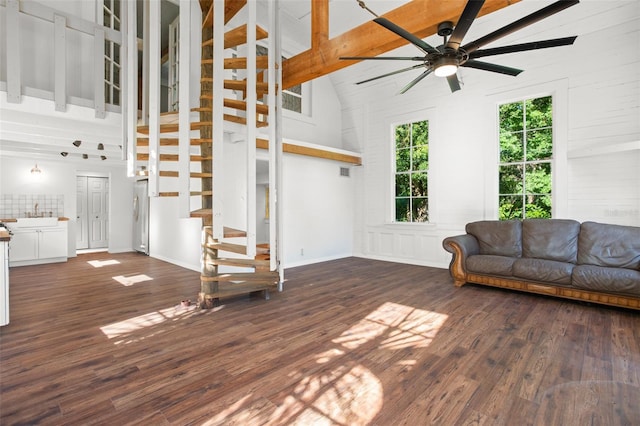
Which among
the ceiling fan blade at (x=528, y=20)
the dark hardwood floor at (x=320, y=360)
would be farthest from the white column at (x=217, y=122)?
the ceiling fan blade at (x=528, y=20)

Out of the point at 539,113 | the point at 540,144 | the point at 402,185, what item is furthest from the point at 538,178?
the point at 402,185

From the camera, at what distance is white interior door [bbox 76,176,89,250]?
847cm

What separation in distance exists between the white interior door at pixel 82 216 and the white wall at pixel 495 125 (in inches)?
285

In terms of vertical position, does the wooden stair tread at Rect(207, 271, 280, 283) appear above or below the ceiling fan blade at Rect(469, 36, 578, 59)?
below

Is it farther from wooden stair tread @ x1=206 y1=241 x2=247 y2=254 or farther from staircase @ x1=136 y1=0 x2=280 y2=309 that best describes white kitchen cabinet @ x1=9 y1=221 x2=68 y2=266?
wooden stair tread @ x1=206 y1=241 x2=247 y2=254

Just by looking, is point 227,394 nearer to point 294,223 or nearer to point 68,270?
point 294,223

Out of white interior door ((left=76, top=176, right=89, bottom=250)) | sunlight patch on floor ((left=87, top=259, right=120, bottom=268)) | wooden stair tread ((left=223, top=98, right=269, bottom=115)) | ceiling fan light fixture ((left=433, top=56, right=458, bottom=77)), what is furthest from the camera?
white interior door ((left=76, top=176, right=89, bottom=250))

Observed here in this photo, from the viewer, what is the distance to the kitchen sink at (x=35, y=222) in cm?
629

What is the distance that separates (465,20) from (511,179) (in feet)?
13.7

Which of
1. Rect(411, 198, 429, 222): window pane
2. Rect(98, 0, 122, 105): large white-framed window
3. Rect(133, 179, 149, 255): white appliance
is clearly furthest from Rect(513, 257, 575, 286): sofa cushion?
Rect(133, 179, 149, 255): white appliance

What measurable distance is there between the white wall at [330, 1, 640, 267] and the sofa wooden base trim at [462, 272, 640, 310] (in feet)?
4.91

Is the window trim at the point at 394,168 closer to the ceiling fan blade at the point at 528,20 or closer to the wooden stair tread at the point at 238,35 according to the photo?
the ceiling fan blade at the point at 528,20

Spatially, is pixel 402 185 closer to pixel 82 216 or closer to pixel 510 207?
pixel 510 207

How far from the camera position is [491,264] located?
448cm
